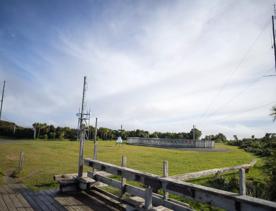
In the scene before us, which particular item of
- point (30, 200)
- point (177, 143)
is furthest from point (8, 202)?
point (177, 143)

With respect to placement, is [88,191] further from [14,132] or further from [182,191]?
[14,132]

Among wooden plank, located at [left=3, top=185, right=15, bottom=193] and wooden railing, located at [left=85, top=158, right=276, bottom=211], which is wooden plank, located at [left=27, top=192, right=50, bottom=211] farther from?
wooden railing, located at [left=85, top=158, right=276, bottom=211]

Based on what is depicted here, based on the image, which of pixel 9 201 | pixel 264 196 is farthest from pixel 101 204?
pixel 264 196

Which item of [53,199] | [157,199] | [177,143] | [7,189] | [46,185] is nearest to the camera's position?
[157,199]

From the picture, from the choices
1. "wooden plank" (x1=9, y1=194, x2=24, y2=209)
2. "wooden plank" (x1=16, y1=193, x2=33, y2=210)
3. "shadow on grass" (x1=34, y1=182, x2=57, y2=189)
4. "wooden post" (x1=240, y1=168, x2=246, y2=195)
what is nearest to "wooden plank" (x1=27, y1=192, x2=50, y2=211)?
"wooden plank" (x1=16, y1=193, x2=33, y2=210)

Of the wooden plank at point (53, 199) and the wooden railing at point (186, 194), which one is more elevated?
the wooden railing at point (186, 194)

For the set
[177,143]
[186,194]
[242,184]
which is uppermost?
[177,143]

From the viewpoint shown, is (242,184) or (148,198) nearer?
(242,184)

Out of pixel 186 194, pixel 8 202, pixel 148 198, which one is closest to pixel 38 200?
pixel 8 202

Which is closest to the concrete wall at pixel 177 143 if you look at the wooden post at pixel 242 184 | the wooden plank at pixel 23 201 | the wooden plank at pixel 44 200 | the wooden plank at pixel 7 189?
the wooden plank at pixel 7 189

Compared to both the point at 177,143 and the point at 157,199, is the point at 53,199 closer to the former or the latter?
the point at 157,199

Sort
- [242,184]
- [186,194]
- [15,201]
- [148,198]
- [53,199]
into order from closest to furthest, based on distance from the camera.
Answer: [242,184] → [186,194] → [148,198] → [15,201] → [53,199]

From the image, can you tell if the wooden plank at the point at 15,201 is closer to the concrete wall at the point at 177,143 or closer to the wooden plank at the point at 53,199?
the wooden plank at the point at 53,199

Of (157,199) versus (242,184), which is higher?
(242,184)
